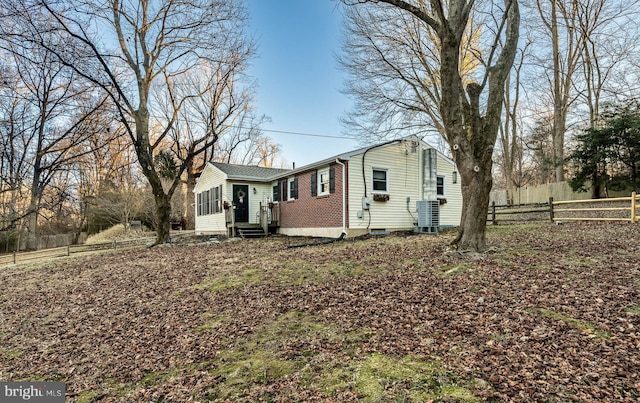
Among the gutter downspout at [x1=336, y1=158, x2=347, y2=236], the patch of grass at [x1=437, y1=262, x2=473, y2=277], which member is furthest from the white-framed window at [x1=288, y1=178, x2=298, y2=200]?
the patch of grass at [x1=437, y1=262, x2=473, y2=277]

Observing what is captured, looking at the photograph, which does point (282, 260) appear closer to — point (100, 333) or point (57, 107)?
point (100, 333)

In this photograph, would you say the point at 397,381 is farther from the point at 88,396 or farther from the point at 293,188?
the point at 293,188

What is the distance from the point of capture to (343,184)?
12.3m

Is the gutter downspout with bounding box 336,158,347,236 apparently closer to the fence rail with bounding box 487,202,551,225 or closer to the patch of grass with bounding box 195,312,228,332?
the fence rail with bounding box 487,202,551,225

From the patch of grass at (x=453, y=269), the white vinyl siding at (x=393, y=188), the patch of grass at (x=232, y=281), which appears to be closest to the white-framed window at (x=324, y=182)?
the white vinyl siding at (x=393, y=188)

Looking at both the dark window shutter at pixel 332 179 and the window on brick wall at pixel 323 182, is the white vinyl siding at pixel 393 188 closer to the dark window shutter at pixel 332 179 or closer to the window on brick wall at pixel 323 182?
the dark window shutter at pixel 332 179

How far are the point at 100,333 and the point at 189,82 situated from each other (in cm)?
2172

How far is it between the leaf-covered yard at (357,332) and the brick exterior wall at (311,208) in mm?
5605

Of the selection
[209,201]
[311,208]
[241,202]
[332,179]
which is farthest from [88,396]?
[209,201]

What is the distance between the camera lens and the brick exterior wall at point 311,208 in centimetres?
1263

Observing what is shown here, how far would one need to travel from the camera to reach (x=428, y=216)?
13.4 meters

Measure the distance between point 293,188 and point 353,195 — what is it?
4061mm

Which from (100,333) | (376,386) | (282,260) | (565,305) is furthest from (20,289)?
(565,305)

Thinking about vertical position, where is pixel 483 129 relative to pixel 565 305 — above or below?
above
